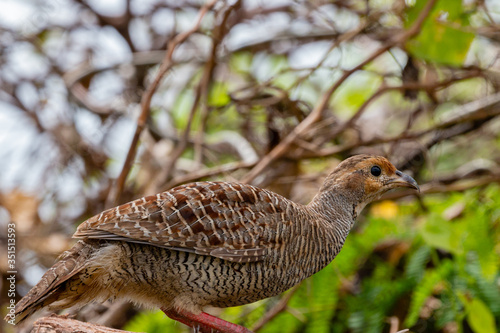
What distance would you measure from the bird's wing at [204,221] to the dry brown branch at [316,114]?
1.16 m

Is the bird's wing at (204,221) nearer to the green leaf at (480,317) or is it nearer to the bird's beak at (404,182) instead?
the bird's beak at (404,182)

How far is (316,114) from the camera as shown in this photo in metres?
4.53

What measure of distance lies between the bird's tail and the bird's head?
1.42 metres

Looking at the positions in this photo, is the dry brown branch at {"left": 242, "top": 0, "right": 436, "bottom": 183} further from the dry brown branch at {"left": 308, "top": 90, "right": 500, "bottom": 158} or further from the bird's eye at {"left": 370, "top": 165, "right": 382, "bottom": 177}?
the bird's eye at {"left": 370, "top": 165, "right": 382, "bottom": 177}

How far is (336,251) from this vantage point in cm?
340

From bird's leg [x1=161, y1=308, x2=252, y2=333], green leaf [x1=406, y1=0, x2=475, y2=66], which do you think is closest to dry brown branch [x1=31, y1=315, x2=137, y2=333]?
bird's leg [x1=161, y1=308, x2=252, y2=333]

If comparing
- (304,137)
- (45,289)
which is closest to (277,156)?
(304,137)

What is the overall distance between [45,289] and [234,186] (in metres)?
1.07

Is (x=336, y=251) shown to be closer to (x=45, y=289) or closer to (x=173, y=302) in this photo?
(x=173, y=302)

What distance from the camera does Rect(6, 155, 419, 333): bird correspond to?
2873 millimetres

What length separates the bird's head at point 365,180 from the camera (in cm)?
354

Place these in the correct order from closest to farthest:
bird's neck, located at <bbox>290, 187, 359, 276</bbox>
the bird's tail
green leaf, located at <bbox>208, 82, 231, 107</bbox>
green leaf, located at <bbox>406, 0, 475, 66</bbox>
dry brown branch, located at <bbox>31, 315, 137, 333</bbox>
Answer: the bird's tail → dry brown branch, located at <bbox>31, 315, 137, 333</bbox> → bird's neck, located at <bbox>290, 187, 359, 276</bbox> → green leaf, located at <bbox>406, 0, 475, 66</bbox> → green leaf, located at <bbox>208, 82, 231, 107</bbox>

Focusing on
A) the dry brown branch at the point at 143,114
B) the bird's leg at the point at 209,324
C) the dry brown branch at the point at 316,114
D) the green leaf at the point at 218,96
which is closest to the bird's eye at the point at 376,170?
the dry brown branch at the point at 316,114

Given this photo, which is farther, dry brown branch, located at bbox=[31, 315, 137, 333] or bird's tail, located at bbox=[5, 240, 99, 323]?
dry brown branch, located at bbox=[31, 315, 137, 333]
